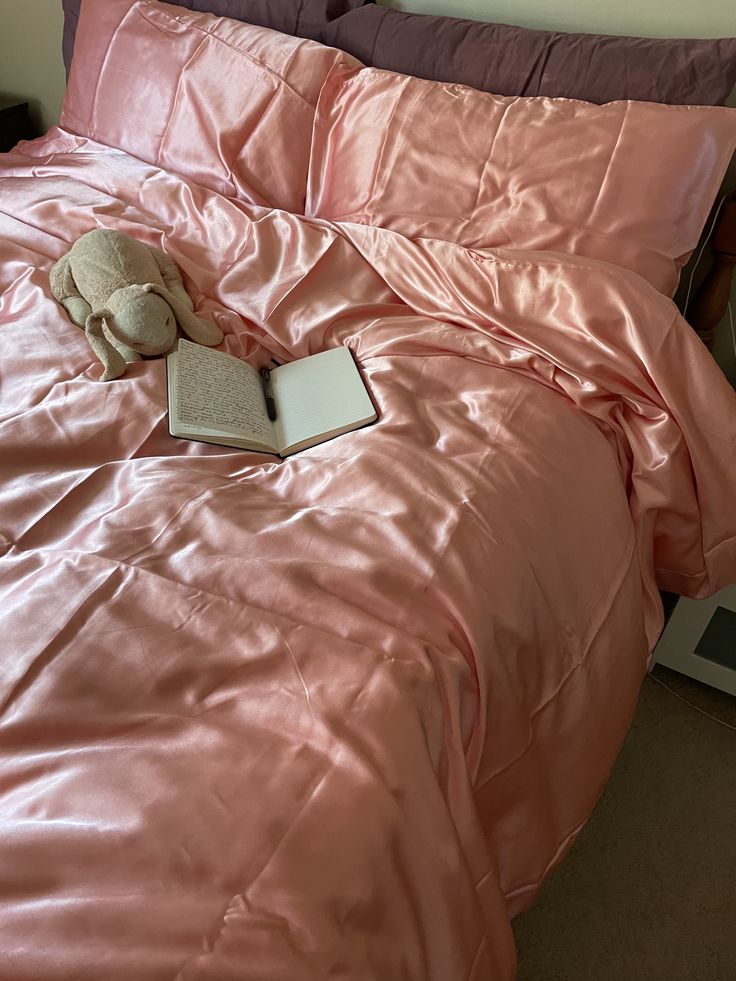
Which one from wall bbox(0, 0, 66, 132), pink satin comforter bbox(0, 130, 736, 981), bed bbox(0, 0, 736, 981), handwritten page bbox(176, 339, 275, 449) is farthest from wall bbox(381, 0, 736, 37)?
Result: wall bbox(0, 0, 66, 132)

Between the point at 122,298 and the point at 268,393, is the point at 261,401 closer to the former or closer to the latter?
the point at 268,393

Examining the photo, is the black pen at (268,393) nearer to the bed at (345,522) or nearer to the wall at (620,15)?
the bed at (345,522)

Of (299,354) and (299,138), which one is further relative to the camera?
(299,138)

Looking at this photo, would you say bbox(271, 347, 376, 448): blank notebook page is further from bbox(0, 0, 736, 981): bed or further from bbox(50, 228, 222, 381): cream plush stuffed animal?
bbox(50, 228, 222, 381): cream plush stuffed animal

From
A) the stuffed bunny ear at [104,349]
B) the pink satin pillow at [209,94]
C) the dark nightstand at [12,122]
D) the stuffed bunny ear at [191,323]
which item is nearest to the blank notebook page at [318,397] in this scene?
the stuffed bunny ear at [191,323]

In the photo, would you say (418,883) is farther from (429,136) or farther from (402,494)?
(429,136)

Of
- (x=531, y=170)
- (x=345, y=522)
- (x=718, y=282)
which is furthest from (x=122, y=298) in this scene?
(x=718, y=282)

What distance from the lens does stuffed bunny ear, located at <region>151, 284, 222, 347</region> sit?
1.19 metres

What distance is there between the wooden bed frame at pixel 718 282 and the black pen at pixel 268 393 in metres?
0.81

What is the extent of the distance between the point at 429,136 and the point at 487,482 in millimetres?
700

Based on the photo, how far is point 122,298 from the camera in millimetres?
1152

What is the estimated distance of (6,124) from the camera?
2285 mm

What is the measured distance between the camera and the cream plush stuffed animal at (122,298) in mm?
1124

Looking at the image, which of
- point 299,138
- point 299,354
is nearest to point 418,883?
point 299,354
